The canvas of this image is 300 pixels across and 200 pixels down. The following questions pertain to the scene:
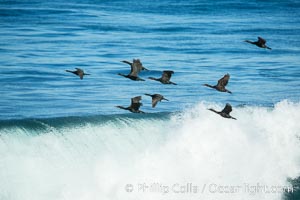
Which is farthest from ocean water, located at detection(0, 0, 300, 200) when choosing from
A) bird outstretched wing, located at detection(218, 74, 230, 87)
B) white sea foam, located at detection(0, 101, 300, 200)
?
bird outstretched wing, located at detection(218, 74, 230, 87)

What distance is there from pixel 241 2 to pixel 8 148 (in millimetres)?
55357

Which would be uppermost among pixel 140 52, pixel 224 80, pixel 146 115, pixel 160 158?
pixel 140 52

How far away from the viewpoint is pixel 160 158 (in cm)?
3388

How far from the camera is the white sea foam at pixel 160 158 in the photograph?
30.0 m

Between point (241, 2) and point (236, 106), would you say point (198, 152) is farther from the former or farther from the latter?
point (241, 2)

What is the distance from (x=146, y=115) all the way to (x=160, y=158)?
3.51 meters

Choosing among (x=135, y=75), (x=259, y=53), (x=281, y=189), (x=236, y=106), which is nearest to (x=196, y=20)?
(x=259, y=53)

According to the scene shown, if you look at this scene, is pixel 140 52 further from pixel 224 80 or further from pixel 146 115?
pixel 224 80

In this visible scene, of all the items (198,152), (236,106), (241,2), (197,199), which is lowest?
(197,199)

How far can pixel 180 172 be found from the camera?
33875 millimetres

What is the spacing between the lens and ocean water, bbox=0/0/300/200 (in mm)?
31062

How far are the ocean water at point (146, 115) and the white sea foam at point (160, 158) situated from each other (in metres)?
0.05

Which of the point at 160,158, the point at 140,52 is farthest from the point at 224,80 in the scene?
the point at 140,52

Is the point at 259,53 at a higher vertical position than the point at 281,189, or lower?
higher
